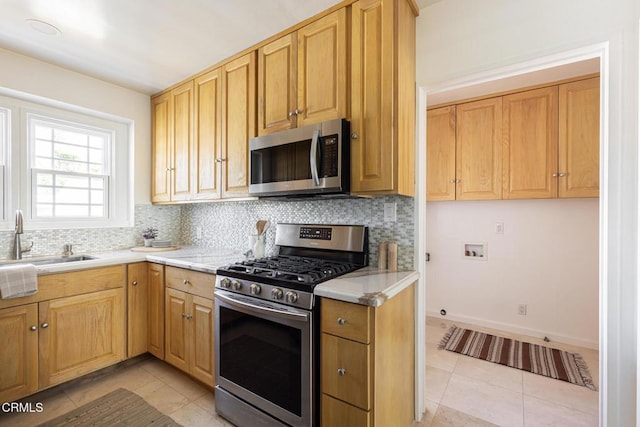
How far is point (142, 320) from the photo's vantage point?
96.6 inches

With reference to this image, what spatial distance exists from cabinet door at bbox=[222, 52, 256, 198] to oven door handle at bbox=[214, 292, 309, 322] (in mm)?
794

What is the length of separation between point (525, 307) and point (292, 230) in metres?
2.72

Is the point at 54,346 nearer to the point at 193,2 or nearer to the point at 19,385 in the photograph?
the point at 19,385

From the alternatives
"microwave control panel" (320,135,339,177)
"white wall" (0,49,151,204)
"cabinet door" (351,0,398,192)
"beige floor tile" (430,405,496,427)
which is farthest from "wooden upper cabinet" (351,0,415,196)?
"white wall" (0,49,151,204)

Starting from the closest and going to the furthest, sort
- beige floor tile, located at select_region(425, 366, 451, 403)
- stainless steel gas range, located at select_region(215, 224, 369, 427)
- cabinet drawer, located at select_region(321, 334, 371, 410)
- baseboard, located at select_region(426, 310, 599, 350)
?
1. cabinet drawer, located at select_region(321, 334, 371, 410)
2. stainless steel gas range, located at select_region(215, 224, 369, 427)
3. beige floor tile, located at select_region(425, 366, 451, 403)
4. baseboard, located at select_region(426, 310, 599, 350)

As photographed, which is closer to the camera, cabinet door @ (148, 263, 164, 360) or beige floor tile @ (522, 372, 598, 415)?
beige floor tile @ (522, 372, 598, 415)

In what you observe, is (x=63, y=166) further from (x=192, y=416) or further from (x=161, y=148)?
(x=192, y=416)

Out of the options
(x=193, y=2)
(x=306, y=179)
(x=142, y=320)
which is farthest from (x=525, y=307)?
(x=193, y=2)

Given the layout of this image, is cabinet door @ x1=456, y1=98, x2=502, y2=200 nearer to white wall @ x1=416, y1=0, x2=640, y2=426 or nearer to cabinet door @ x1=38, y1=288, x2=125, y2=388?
white wall @ x1=416, y1=0, x2=640, y2=426

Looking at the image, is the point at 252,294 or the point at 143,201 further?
the point at 143,201

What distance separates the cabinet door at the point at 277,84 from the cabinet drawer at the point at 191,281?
1101mm

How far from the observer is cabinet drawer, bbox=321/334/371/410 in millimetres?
1267

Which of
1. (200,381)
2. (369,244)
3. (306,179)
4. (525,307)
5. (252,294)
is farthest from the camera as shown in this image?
(525,307)

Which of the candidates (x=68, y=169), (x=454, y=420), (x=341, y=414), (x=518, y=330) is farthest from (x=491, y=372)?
(x=68, y=169)
